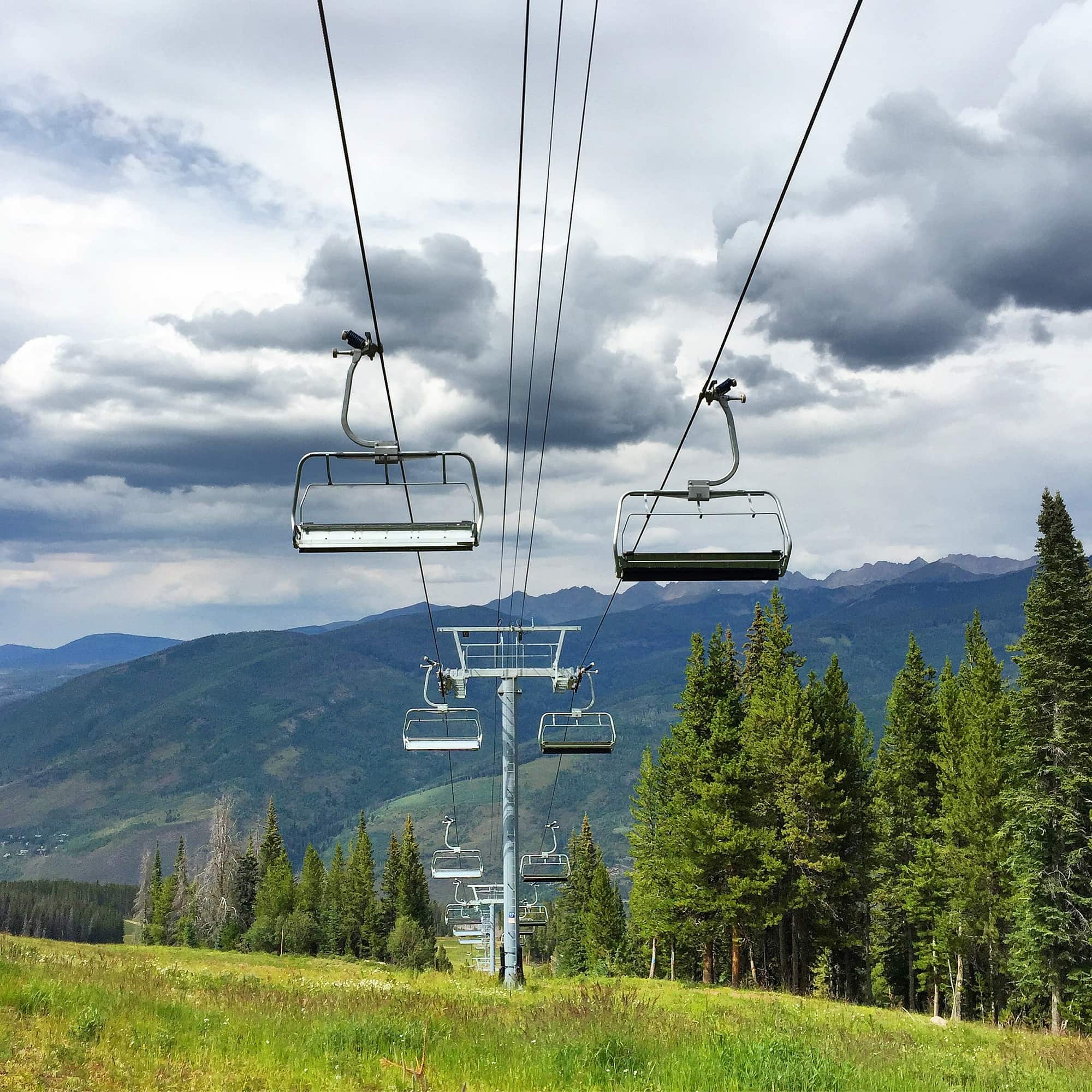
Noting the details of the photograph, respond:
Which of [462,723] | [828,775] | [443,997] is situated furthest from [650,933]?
[443,997]

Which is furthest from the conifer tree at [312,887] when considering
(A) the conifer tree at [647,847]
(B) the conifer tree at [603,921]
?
(A) the conifer tree at [647,847]

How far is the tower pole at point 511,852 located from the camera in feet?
78.4

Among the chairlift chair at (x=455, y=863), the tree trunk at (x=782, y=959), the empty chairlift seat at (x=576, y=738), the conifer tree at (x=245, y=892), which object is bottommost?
the conifer tree at (x=245, y=892)

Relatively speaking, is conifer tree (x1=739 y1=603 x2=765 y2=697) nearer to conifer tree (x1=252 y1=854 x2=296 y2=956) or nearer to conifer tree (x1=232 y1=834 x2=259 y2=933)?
conifer tree (x1=252 y1=854 x2=296 y2=956)

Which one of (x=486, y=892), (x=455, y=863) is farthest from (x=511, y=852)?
(x=486, y=892)

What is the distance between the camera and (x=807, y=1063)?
10.1 meters

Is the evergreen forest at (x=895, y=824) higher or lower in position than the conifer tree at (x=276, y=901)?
higher

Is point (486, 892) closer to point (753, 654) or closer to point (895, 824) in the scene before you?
point (753, 654)

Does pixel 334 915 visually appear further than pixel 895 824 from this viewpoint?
Yes

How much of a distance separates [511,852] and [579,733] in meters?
7.42

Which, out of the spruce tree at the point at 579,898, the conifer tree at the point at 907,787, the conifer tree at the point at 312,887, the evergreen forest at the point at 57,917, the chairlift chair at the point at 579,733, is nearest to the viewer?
the chairlift chair at the point at 579,733

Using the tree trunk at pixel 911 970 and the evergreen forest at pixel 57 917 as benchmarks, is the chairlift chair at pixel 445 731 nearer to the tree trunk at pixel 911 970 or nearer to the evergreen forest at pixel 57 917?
the tree trunk at pixel 911 970

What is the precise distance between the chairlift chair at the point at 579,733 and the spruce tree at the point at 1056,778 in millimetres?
13901

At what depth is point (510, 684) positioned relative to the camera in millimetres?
25500
